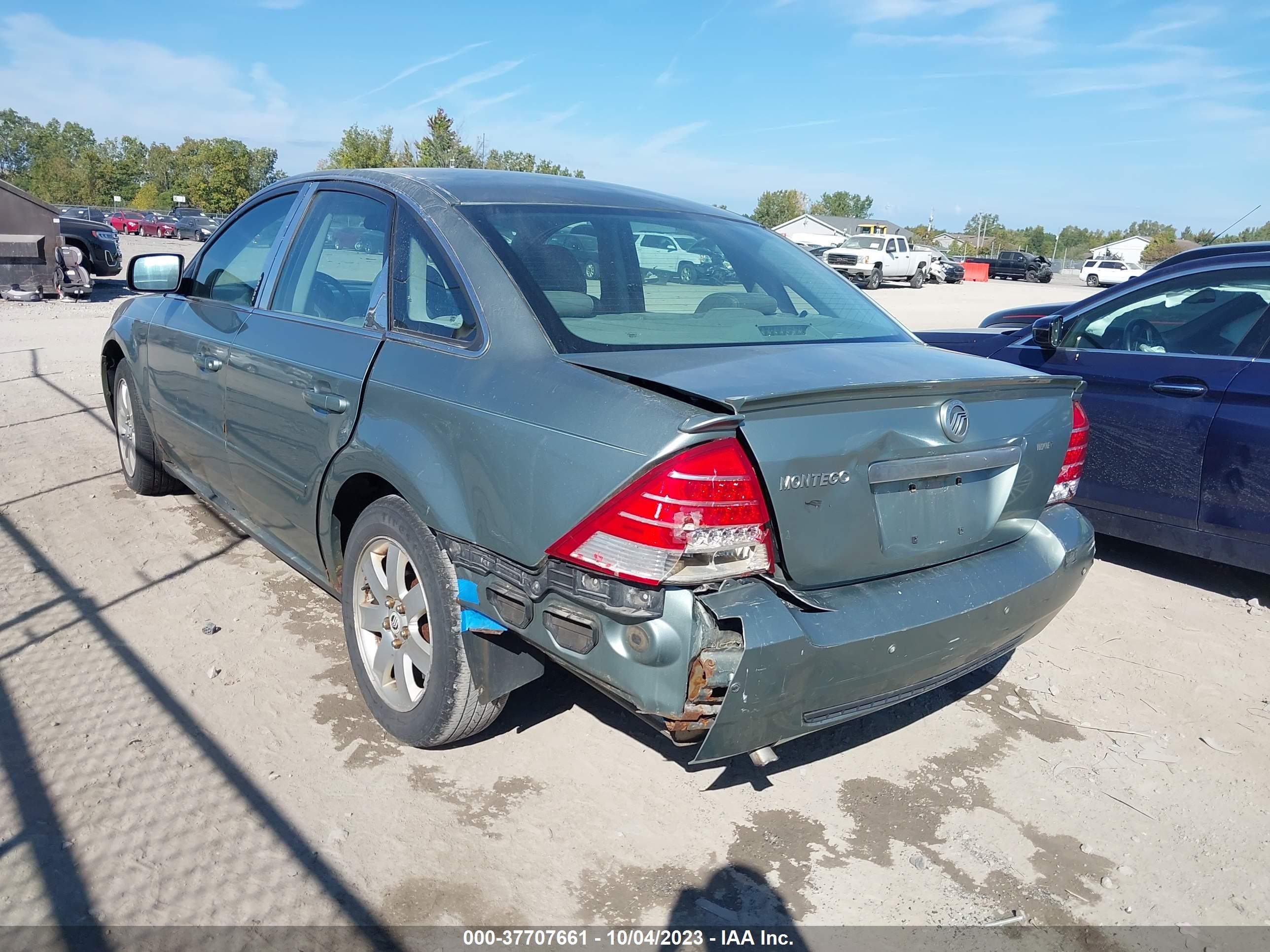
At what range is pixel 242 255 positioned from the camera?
14.2ft

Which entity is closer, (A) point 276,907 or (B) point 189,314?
(A) point 276,907

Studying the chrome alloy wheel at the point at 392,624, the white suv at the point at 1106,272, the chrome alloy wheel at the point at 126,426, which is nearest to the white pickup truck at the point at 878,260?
the white suv at the point at 1106,272

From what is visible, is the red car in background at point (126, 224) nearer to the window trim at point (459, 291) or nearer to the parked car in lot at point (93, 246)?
the parked car in lot at point (93, 246)

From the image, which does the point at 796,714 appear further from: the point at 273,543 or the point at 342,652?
the point at 273,543

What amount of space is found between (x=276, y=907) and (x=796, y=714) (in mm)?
1405

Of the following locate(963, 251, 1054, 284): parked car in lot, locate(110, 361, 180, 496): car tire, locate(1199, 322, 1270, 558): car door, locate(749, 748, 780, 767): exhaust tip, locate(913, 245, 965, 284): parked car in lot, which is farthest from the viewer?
locate(963, 251, 1054, 284): parked car in lot

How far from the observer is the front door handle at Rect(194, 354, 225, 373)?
4.02 m

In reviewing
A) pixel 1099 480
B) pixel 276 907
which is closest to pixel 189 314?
pixel 276 907

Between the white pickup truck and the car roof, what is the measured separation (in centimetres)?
3195

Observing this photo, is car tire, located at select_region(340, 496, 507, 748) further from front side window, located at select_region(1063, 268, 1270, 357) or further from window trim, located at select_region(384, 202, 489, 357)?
front side window, located at select_region(1063, 268, 1270, 357)

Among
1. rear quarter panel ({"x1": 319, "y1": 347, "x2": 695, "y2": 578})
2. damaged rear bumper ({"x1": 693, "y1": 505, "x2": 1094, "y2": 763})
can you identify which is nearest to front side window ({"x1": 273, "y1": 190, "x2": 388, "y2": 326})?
rear quarter panel ({"x1": 319, "y1": 347, "x2": 695, "y2": 578})

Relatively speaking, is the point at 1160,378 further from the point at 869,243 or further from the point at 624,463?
the point at 869,243

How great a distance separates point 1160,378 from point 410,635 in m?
3.91

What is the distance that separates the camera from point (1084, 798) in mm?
3125
